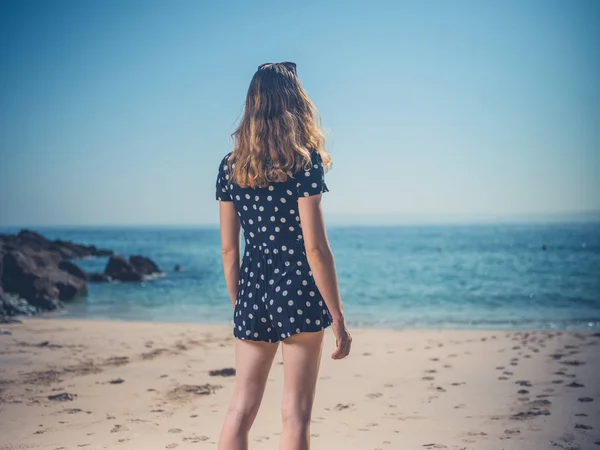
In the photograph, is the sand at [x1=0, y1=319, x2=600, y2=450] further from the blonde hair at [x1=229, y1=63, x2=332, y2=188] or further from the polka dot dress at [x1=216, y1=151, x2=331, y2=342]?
the blonde hair at [x1=229, y1=63, x2=332, y2=188]

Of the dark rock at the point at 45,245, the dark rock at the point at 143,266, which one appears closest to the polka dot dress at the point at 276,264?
the dark rock at the point at 45,245

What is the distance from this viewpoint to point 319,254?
2176 millimetres

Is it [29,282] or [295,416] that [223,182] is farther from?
[29,282]

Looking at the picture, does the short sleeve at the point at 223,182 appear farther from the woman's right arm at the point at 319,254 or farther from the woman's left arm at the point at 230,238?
the woman's right arm at the point at 319,254

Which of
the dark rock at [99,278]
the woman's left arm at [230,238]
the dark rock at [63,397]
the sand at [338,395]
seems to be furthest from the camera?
the dark rock at [99,278]

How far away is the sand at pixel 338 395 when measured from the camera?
149 inches

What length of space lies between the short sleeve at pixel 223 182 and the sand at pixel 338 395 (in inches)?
73.6

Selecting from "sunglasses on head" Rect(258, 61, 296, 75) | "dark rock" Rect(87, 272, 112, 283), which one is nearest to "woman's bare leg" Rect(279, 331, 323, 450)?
"sunglasses on head" Rect(258, 61, 296, 75)

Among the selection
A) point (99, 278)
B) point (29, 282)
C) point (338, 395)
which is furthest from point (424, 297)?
point (338, 395)

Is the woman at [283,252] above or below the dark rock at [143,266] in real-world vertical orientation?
above

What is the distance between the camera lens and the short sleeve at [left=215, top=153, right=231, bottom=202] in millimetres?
2383

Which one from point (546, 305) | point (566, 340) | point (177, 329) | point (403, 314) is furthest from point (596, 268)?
point (177, 329)

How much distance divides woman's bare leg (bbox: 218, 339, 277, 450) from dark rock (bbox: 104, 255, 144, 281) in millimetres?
20125

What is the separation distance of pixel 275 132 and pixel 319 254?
0.47 m
